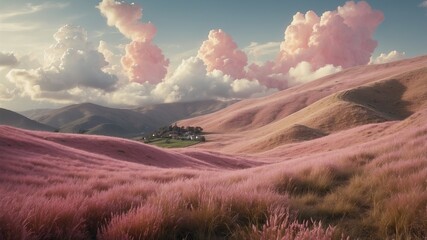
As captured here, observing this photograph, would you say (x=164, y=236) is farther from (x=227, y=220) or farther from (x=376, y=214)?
(x=376, y=214)

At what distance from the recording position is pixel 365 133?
226ft

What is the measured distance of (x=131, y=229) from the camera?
480 cm

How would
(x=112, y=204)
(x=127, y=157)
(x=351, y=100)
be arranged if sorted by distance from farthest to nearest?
(x=351, y=100)
(x=127, y=157)
(x=112, y=204)

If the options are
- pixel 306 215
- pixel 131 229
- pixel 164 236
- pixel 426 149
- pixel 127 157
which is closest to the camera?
pixel 131 229

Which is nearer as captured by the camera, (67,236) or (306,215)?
(67,236)

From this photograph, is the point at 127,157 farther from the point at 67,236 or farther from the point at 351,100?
the point at 351,100

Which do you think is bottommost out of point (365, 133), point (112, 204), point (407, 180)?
point (365, 133)

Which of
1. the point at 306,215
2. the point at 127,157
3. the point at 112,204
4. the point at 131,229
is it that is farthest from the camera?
the point at 127,157

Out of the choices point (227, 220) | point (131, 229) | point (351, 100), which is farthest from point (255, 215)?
point (351, 100)

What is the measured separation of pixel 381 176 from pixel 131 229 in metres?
6.41

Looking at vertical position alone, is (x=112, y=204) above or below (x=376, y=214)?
above

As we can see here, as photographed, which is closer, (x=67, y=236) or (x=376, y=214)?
(x=67, y=236)

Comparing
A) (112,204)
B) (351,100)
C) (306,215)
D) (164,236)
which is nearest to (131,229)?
(164,236)

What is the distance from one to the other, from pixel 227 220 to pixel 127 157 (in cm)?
3801
